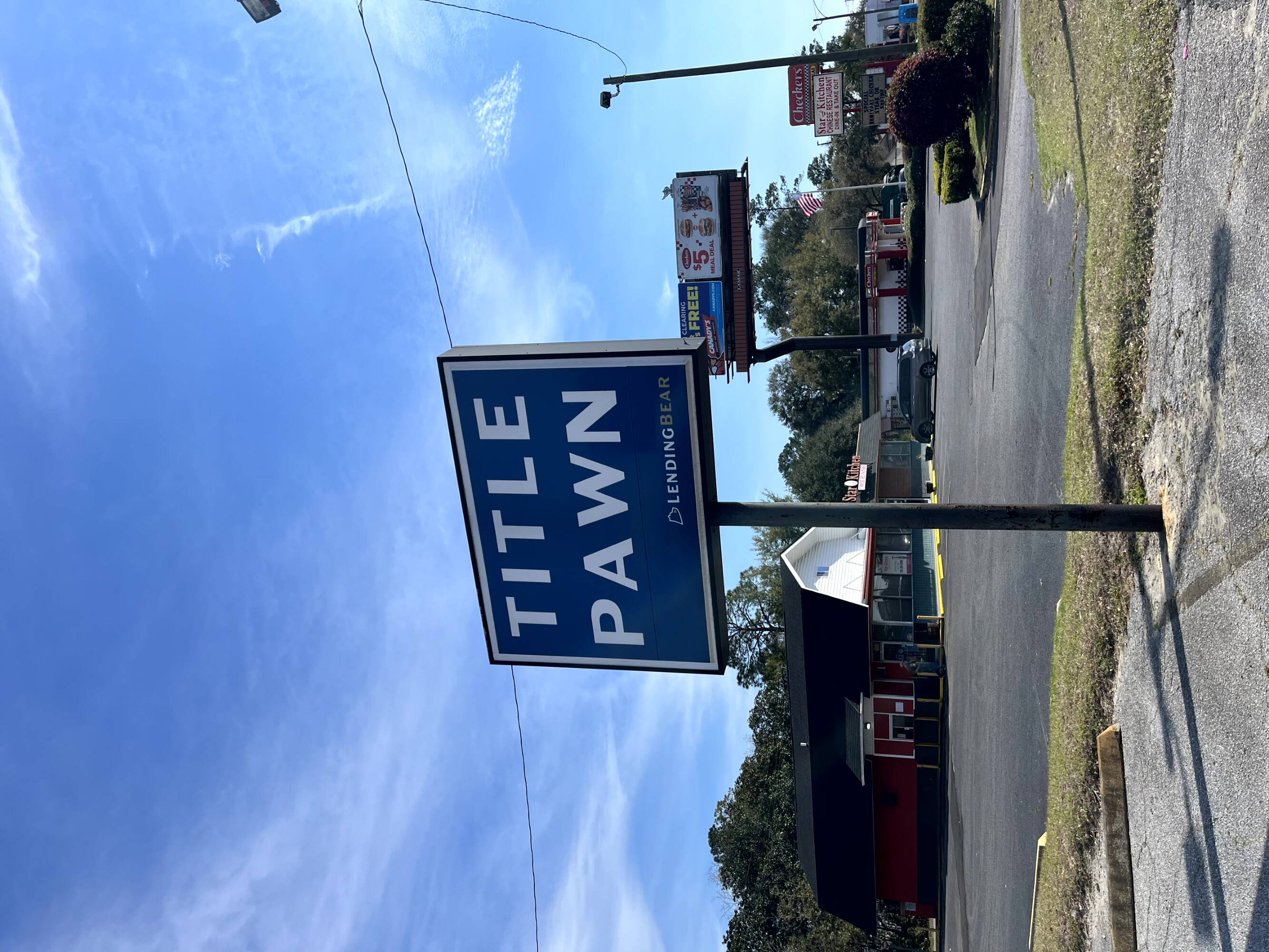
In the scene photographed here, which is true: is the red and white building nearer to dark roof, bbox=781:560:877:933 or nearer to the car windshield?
dark roof, bbox=781:560:877:933

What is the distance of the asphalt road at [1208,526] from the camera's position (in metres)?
5.25

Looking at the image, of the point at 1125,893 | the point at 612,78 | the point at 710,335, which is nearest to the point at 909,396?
the point at 710,335

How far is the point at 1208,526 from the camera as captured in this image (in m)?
5.76

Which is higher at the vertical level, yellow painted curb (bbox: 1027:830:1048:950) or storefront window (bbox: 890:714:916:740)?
yellow painted curb (bbox: 1027:830:1048:950)

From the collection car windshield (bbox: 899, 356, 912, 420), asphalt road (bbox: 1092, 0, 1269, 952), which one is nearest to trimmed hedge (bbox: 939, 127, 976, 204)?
car windshield (bbox: 899, 356, 912, 420)

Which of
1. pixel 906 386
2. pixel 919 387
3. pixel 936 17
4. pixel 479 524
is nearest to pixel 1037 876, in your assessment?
pixel 479 524

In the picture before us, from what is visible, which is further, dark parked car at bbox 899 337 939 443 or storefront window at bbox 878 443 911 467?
storefront window at bbox 878 443 911 467

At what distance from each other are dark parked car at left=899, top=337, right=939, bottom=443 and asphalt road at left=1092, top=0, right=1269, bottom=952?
67.2 ft

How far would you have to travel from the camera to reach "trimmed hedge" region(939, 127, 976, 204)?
1812cm

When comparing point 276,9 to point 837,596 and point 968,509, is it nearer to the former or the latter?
point 968,509

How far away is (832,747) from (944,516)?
20.7m

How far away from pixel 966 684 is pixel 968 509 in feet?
47.7

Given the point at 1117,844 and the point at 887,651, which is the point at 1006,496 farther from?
the point at 887,651

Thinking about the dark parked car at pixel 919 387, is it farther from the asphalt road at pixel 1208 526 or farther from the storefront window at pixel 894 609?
the asphalt road at pixel 1208 526
